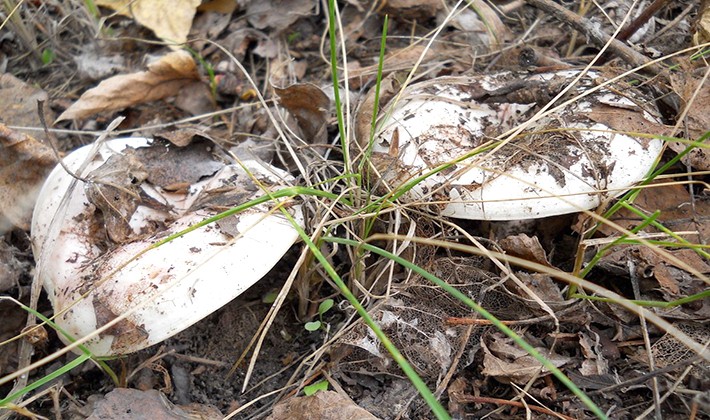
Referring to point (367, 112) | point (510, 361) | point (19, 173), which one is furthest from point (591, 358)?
point (19, 173)

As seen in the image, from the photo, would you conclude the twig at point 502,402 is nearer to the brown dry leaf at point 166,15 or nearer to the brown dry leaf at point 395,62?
the brown dry leaf at point 395,62

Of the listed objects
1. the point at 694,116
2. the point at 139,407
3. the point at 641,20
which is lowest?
the point at 139,407

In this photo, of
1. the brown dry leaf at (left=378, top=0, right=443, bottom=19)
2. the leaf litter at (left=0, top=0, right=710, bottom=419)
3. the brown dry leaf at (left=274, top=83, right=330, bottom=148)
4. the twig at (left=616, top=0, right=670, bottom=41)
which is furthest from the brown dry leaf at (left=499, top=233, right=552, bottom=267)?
the brown dry leaf at (left=378, top=0, right=443, bottom=19)

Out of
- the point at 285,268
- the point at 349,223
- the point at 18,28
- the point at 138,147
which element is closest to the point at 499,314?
the point at 349,223

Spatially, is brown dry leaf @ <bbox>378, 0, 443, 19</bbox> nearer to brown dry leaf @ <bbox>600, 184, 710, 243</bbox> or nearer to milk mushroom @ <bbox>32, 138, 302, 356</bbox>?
milk mushroom @ <bbox>32, 138, 302, 356</bbox>

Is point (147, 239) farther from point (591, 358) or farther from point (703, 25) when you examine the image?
point (703, 25)

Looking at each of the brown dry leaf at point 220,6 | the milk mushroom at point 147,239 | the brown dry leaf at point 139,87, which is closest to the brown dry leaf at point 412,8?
the brown dry leaf at point 220,6

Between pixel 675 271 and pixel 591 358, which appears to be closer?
pixel 591 358
